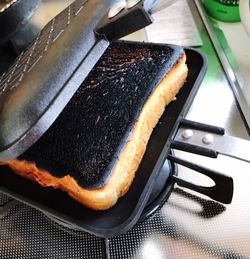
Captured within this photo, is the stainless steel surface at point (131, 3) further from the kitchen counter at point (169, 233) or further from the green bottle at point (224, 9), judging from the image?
the green bottle at point (224, 9)

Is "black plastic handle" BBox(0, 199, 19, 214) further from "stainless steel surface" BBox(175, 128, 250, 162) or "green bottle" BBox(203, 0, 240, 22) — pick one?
"green bottle" BBox(203, 0, 240, 22)

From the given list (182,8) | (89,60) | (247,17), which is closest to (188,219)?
(89,60)

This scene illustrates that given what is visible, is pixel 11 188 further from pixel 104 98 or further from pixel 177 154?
pixel 177 154

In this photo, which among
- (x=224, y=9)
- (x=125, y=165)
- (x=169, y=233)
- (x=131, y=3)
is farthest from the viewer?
(x=224, y=9)

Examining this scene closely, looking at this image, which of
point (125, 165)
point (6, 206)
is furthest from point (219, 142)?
point (6, 206)

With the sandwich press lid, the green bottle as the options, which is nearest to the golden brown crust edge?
the sandwich press lid

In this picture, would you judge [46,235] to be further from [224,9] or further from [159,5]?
[224,9]
